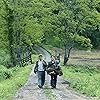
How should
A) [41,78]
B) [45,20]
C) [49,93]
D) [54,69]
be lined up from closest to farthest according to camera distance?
[49,93] < [54,69] < [41,78] < [45,20]

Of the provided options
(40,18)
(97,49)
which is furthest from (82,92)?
(97,49)

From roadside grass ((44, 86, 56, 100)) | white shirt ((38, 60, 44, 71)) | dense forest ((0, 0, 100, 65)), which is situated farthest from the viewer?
dense forest ((0, 0, 100, 65))

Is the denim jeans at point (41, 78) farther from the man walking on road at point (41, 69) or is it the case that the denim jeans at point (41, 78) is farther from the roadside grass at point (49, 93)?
the roadside grass at point (49, 93)

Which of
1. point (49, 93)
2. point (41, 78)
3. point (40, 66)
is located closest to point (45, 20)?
point (40, 66)

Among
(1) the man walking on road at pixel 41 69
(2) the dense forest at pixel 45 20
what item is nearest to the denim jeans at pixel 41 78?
(1) the man walking on road at pixel 41 69

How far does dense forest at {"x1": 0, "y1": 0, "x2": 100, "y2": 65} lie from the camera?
41.9 meters

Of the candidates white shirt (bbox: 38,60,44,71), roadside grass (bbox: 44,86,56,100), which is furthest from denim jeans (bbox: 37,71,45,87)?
roadside grass (bbox: 44,86,56,100)

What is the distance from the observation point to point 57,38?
4384 centimetres

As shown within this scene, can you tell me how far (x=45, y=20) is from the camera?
1761 inches

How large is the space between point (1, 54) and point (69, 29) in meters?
10.1

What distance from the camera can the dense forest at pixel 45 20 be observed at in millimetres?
41906

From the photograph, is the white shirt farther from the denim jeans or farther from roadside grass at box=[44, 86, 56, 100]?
roadside grass at box=[44, 86, 56, 100]

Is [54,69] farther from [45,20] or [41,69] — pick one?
[45,20]

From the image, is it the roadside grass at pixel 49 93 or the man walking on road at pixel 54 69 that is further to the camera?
the man walking on road at pixel 54 69
